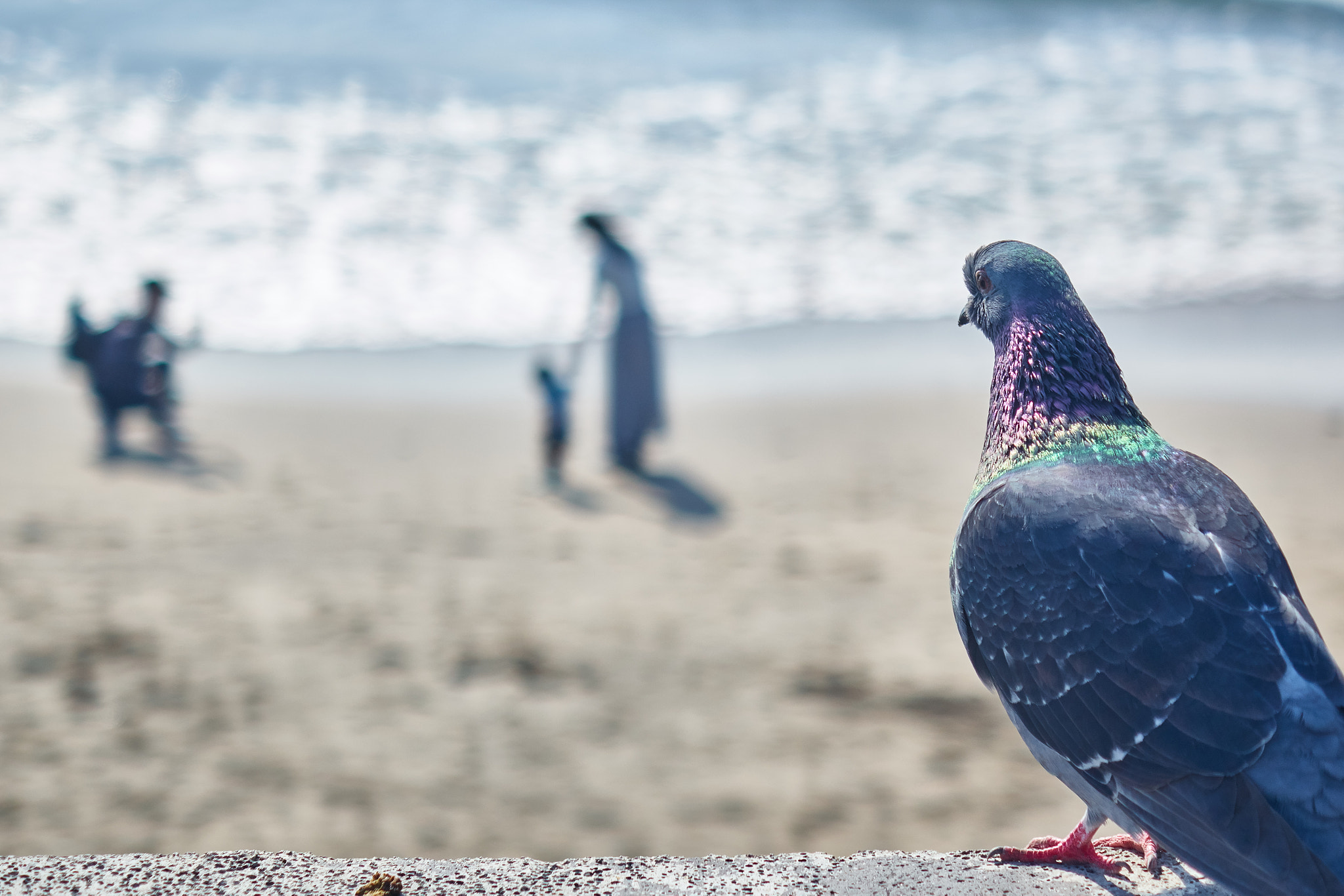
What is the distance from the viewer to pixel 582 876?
2.40 metres

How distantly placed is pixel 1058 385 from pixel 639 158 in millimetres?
15154

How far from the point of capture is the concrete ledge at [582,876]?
2.32 meters

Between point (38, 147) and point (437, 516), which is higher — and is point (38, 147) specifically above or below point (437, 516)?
above

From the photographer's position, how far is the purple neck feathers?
8.17ft

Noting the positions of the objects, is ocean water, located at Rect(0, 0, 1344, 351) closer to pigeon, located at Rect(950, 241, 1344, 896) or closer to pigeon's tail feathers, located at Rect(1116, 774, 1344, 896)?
pigeon, located at Rect(950, 241, 1344, 896)

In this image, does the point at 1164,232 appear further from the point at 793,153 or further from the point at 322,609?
the point at 322,609

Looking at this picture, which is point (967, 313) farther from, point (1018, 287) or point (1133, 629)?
point (1133, 629)

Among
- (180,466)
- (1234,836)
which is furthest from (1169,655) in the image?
(180,466)

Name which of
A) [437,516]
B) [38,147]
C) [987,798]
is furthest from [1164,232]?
[38,147]

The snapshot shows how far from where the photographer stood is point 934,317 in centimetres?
1185

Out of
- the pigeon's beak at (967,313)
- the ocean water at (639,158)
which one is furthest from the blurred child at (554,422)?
the pigeon's beak at (967,313)

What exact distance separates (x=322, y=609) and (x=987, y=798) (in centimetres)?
360

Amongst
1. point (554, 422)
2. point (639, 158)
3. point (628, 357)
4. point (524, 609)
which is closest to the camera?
point (524, 609)

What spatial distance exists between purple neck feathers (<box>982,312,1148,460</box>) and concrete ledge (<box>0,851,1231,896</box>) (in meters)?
0.93
